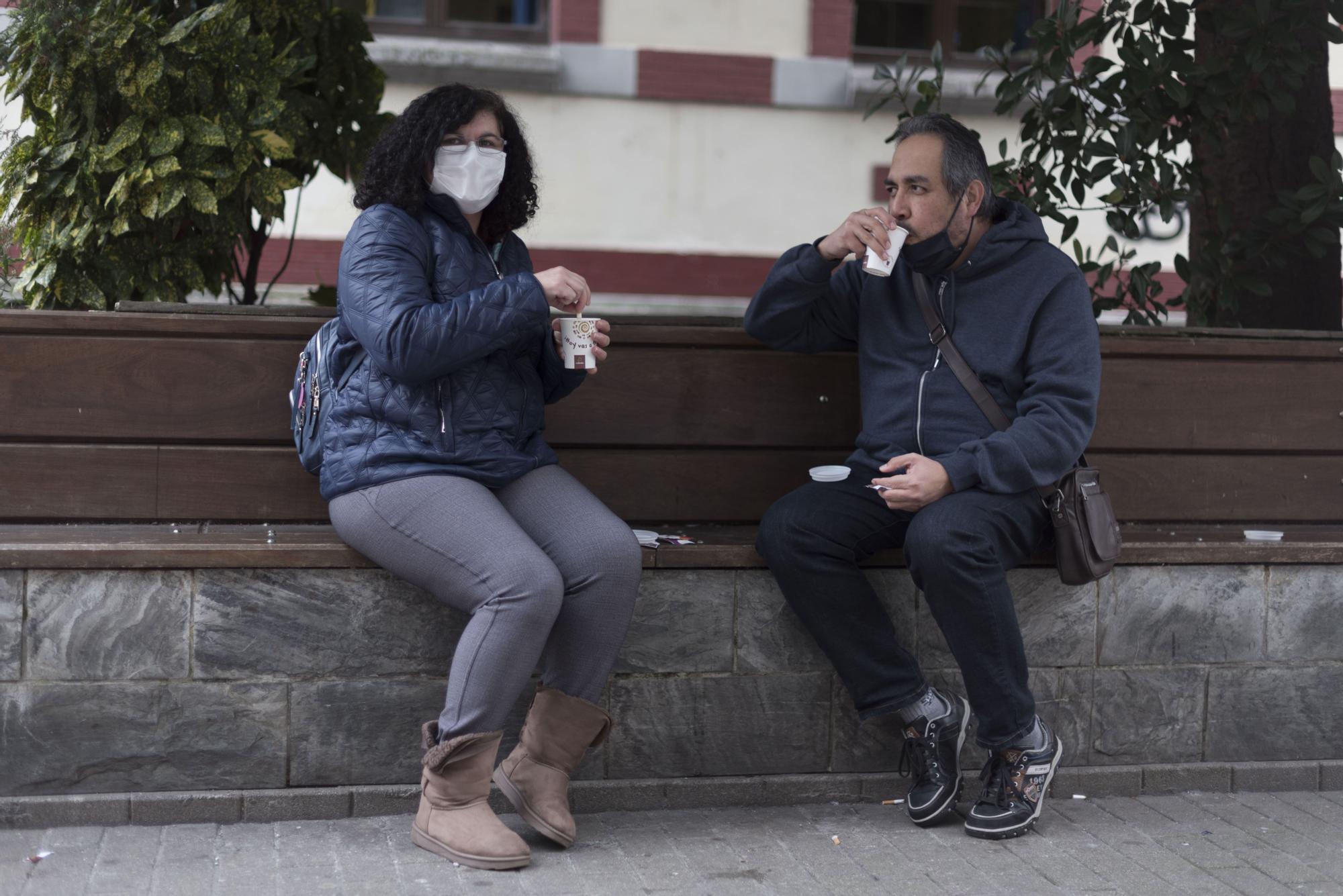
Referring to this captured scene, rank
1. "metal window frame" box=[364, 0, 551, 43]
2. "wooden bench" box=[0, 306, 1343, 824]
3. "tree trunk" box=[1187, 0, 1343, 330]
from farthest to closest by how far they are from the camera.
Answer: "metal window frame" box=[364, 0, 551, 43] < "tree trunk" box=[1187, 0, 1343, 330] < "wooden bench" box=[0, 306, 1343, 824]

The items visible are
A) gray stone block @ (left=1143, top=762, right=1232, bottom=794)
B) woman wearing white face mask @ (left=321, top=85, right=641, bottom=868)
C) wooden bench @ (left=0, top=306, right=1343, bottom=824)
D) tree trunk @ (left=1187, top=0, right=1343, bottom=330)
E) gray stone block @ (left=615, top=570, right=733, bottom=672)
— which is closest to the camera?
woman wearing white face mask @ (left=321, top=85, right=641, bottom=868)

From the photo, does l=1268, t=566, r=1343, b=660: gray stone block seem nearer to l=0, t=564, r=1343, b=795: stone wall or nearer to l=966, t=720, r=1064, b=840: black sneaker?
l=0, t=564, r=1343, b=795: stone wall

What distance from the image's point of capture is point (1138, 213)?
205 inches

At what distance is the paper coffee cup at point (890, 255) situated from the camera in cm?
365

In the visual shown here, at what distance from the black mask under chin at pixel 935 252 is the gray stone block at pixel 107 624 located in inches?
73.7

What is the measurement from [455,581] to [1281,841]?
202 centimetres

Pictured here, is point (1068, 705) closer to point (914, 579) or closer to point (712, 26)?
point (914, 579)

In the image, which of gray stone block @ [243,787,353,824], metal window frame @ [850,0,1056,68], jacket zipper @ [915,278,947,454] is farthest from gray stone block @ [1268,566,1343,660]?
metal window frame @ [850,0,1056,68]

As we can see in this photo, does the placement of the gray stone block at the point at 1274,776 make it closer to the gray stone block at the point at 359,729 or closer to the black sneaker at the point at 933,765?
the black sneaker at the point at 933,765

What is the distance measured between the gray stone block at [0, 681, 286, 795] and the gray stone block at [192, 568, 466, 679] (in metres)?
0.08

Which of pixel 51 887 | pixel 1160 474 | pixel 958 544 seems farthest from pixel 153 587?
pixel 1160 474

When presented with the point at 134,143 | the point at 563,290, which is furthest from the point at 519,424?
the point at 134,143

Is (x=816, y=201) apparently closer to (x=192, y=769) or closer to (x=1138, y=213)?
(x=1138, y=213)

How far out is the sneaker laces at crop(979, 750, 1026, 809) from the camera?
3686mm
